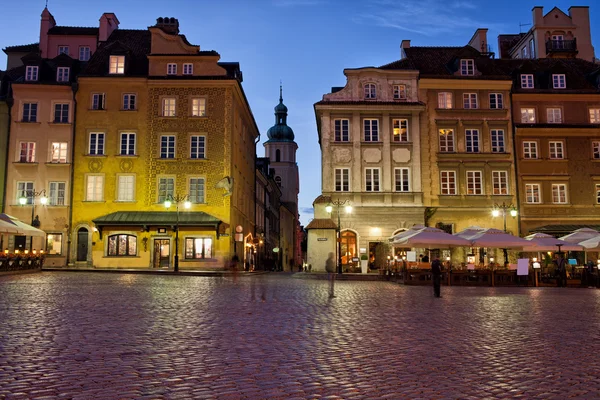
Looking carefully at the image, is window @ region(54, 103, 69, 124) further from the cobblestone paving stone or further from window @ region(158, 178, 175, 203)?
the cobblestone paving stone

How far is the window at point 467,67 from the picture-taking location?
145 feet

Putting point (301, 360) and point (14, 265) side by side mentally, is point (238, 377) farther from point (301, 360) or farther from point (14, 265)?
point (14, 265)

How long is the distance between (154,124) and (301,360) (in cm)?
3710

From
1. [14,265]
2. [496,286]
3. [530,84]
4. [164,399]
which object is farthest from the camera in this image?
[530,84]

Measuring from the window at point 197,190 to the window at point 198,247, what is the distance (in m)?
2.75

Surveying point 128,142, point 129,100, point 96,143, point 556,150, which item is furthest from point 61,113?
point 556,150

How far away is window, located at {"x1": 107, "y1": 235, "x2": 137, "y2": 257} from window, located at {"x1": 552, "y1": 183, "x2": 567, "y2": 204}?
93.3 feet

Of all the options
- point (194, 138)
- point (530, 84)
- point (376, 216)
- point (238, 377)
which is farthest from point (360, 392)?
point (530, 84)

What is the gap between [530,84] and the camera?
149 feet

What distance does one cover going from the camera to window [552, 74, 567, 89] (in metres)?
45.0

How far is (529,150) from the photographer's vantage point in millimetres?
43562

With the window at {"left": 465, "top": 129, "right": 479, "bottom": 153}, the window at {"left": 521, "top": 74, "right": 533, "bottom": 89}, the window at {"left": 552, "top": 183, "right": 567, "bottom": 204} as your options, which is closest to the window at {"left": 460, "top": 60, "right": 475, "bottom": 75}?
the window at {"left": 521, "top": 74, "right": 533, "bottom": 89}

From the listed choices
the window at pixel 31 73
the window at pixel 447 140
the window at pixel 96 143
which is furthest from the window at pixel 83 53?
the window at pixel 447 140

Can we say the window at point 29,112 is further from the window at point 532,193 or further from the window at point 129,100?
the window at point 532,193
